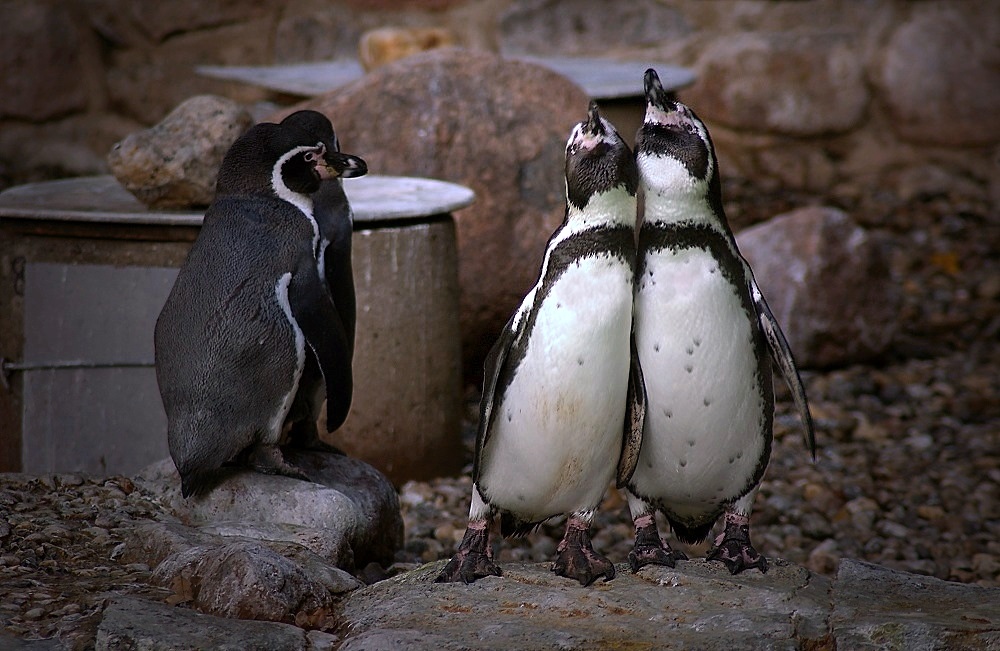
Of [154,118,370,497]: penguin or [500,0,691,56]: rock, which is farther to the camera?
[500,0,691,56]: rock

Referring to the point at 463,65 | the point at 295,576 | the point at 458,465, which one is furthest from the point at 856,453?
the point at 295,576

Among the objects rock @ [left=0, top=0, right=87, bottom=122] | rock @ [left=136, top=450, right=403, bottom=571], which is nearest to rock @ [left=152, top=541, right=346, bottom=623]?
rock @ [left=136, top=450, right=403, bottom=571]

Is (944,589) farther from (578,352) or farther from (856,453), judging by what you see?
(856,453)

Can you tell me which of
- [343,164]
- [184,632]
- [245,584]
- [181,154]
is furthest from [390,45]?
[184,632]

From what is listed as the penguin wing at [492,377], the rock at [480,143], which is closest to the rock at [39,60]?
the rock at [480,143]

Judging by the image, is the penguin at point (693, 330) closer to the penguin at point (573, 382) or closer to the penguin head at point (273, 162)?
the penguin at point (573, 382)

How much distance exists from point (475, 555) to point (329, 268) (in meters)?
0.79

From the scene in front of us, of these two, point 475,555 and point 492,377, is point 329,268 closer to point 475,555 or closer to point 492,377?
point 492,377

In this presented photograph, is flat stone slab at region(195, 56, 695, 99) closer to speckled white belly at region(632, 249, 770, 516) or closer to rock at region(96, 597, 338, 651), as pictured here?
speckled white belly at region(632, 249, 770, 516)

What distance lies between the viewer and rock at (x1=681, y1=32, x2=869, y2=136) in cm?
604

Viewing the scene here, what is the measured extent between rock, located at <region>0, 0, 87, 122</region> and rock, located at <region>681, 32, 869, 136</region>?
2844 mm

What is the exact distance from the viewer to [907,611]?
196 centimetres

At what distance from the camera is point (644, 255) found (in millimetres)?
2016

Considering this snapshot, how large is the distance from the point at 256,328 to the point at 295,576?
55cm
